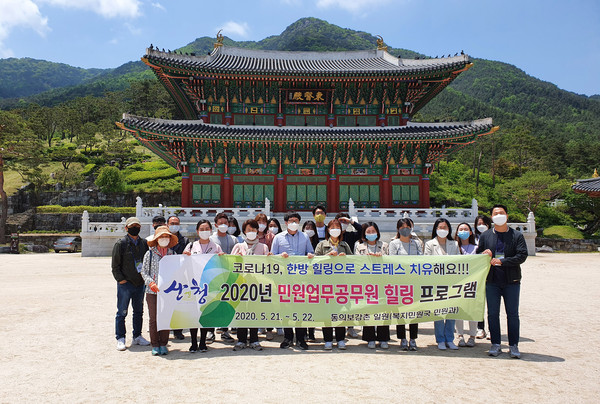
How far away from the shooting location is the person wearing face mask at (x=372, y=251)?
24.5 ft

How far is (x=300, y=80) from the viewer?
82.5 ft

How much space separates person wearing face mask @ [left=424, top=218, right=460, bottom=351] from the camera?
7.50 meters

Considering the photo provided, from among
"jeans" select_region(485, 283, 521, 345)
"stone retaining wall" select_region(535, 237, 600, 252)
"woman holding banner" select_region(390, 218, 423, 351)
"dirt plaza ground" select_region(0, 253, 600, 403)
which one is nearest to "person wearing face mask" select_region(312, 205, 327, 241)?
"woman holding banner" select_region(390, 218, 423, 351)

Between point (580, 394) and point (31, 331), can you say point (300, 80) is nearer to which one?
point (31, 331)

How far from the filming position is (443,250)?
786cm

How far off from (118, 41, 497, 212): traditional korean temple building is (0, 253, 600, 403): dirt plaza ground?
16.7 m

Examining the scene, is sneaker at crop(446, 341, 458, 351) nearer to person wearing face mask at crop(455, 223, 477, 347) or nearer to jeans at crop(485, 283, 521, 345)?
person wearing face mask at crop(455, 223, 477, 347)

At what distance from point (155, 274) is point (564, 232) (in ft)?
159

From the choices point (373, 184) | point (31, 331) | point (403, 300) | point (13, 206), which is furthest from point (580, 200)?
point (13, 206)

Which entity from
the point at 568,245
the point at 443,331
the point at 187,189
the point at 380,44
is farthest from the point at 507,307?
the point at 568,245

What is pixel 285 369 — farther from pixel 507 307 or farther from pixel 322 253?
pixel 507 307

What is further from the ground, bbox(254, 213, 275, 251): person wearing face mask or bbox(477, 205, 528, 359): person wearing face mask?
bbox(254, 213, 275, 251): person wearing face mask

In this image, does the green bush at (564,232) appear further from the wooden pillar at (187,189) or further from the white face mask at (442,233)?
the white face mask at (442,233)

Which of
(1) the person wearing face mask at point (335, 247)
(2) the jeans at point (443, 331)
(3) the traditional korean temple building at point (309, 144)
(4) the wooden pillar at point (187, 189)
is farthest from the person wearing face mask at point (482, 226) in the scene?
(4) the wooden pillar at point (187, 189)
